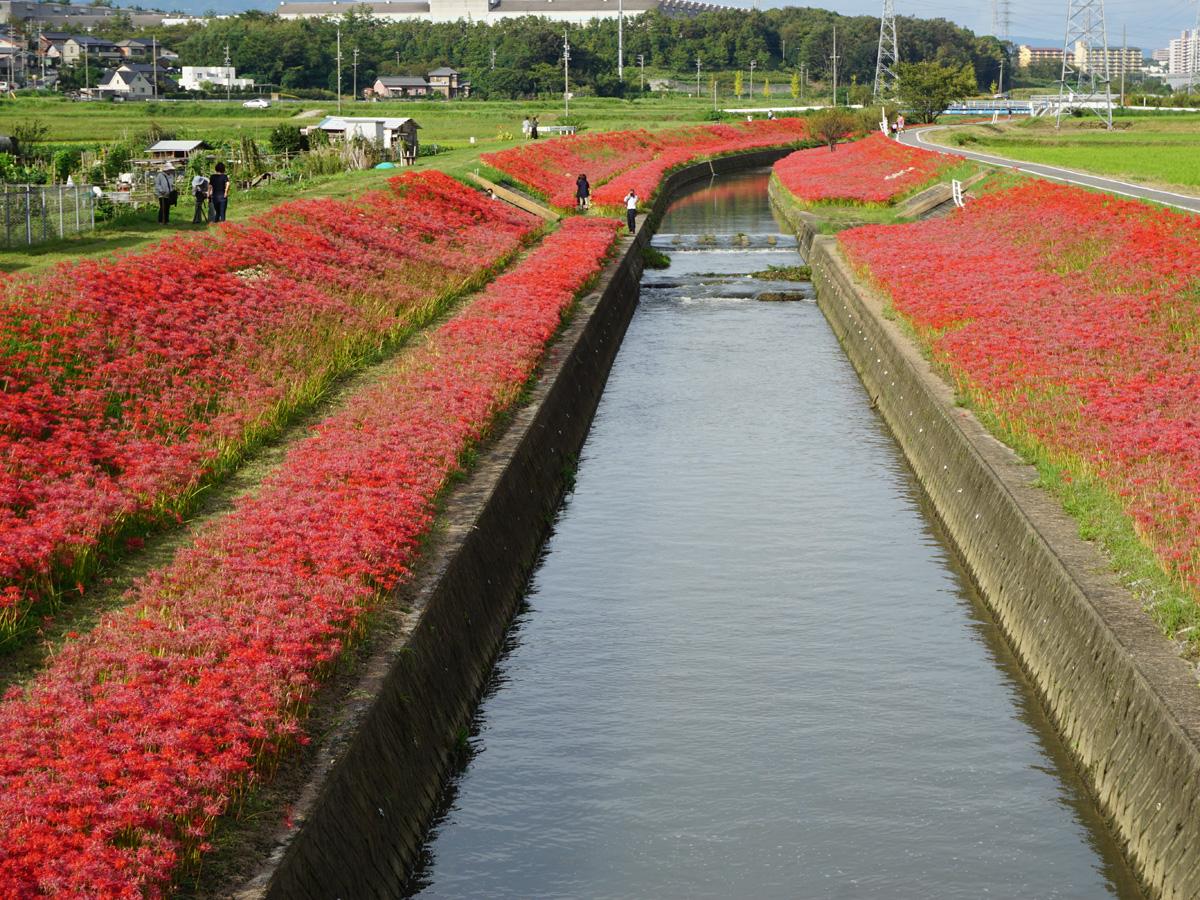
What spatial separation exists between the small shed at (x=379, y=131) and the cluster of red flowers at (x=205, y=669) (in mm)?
58796

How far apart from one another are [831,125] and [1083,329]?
105 m

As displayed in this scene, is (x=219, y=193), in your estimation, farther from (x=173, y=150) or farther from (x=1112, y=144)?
(x=1112, y=144)

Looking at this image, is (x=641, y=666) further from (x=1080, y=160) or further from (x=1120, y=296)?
(x=1080, y=160)

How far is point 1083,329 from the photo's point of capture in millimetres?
29188

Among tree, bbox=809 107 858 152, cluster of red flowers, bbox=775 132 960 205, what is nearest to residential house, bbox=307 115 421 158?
cluster of red flowers, bbox=775 132 960 205

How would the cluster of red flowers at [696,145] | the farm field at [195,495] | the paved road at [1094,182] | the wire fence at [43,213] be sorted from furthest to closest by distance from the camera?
the cluster of red flowers at [696,145] < the paved road at [1094,182] < the wire fence at [43,213] < the farm field at [195,495]

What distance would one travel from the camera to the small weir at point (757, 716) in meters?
13.9

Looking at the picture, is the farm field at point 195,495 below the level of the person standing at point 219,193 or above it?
below

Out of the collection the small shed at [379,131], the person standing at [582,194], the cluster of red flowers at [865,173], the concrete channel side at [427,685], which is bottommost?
the concrete channel side at [427,685]

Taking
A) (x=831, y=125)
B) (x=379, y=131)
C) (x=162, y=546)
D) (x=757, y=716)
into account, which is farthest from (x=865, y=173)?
(x=162, y=546)

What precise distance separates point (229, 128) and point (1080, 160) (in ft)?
236

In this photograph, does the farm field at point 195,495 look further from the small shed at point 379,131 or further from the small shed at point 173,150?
the small shed at point 379,131

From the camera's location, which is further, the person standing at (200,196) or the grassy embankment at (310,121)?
the grassy embankment at (310,121)

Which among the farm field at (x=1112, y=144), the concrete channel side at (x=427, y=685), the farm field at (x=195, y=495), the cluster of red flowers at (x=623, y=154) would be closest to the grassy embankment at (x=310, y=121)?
the cluster of red flowers at (x=623, y=154)
